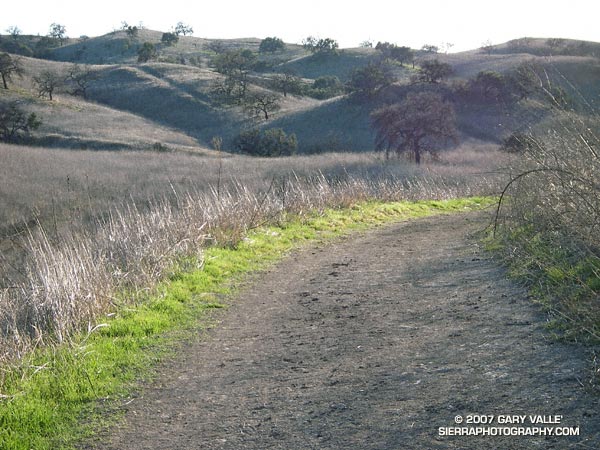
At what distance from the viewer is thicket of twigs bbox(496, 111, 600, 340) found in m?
5.14

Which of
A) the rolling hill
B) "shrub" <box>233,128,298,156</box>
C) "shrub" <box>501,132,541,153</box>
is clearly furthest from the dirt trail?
"shrub" <box>233,128,298,156</box>

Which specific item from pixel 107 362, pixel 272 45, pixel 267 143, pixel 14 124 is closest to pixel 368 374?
pixel 107 362

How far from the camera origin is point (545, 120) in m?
9.80

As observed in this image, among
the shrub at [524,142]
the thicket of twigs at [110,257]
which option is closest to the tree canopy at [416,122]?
the thicket of twigs at [110,257]

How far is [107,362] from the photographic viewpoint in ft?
18.9

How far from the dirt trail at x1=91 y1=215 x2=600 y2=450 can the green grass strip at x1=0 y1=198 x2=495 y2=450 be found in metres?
0.28

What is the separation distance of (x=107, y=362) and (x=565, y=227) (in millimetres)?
4434

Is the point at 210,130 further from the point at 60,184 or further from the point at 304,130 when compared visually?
the point at 60,184

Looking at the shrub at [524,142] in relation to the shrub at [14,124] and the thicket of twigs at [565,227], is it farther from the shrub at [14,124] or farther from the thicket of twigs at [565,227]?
the shrub at [14,124]

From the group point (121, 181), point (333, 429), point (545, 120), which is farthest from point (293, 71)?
point (333, 429)

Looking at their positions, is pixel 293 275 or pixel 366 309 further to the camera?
pixel 293 275

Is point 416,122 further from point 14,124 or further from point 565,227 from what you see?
point 565,227

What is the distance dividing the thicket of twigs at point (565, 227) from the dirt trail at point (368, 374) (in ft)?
1.00

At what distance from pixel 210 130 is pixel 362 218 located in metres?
51.4
